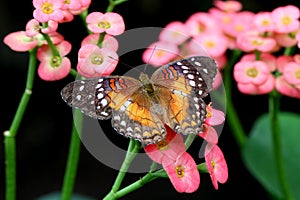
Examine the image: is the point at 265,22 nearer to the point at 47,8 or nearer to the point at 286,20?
the point at 286,20

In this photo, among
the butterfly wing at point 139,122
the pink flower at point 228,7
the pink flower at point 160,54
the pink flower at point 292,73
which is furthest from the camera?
the pink flower at point 228,7

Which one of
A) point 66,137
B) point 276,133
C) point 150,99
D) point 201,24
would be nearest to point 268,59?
point 276,133

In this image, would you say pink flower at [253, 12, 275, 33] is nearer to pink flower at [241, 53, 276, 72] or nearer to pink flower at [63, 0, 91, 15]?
pink flower at [241, 53, 276, 72]

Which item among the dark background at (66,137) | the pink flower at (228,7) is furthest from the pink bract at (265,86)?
the dark background at (66,137)

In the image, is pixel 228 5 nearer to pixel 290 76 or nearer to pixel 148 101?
pixel 290 76

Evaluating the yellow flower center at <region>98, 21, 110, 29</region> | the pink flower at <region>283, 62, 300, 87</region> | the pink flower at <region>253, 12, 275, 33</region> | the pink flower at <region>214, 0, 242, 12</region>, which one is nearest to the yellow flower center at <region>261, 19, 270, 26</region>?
the pink flower at <region>253, 12, 275, 33</region>

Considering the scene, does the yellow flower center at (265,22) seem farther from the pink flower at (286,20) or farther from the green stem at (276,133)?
the green stem at (276,133)
